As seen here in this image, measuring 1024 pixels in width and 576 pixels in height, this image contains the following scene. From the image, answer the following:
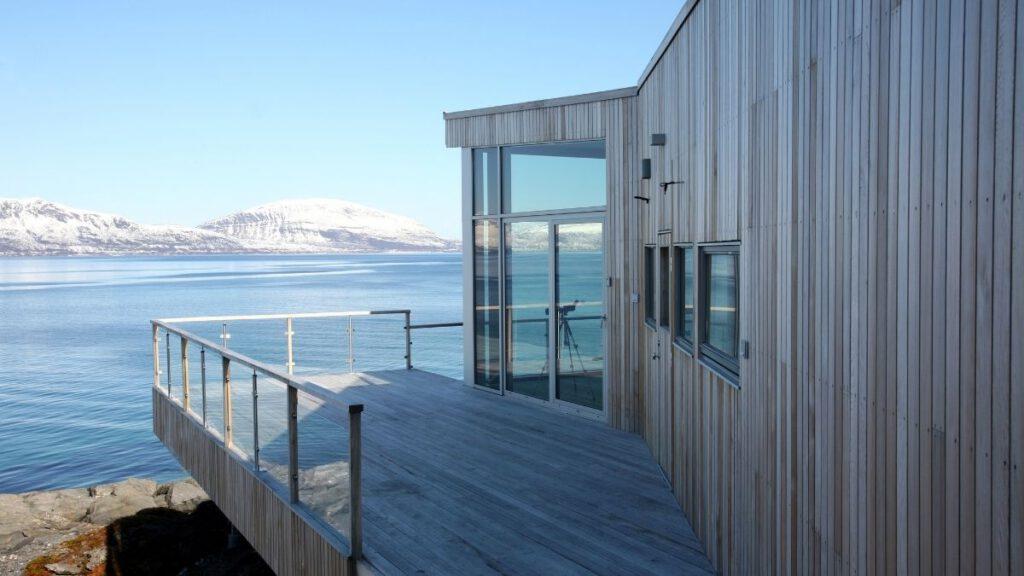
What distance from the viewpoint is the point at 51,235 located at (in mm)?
125312

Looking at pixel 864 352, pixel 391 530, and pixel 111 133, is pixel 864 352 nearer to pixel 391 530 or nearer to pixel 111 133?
pixel 391 530

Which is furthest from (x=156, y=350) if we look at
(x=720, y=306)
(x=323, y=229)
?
(x=323, y=229)

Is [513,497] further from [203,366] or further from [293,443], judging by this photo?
[203,366]

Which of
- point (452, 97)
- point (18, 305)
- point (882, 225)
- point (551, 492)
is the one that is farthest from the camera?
point (452, 97)

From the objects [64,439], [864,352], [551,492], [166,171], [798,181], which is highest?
[166,171]

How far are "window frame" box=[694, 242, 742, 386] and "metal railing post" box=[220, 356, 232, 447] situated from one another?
3.08 m

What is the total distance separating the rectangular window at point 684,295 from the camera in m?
5.41

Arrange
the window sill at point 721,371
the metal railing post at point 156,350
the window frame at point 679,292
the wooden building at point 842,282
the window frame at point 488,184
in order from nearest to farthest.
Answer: the wooden building at point 842,282 → the window sill at point 721,371 → the window frame at point 679,292 → the metal railing post at point 156,350 → the window frame at point 488,184

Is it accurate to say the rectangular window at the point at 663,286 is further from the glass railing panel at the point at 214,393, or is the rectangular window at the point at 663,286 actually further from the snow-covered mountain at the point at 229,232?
the snow-covered mountain at the point at 229,232

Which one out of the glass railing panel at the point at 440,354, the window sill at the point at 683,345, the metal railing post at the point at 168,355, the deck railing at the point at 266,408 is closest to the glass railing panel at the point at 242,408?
the deck railing at the point at 266,408

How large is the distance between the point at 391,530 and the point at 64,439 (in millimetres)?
16903

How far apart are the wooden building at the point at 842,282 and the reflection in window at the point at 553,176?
137 centimetres

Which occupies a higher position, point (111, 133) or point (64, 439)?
point (111, 133)

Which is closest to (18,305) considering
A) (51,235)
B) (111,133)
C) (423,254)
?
(111,133)
